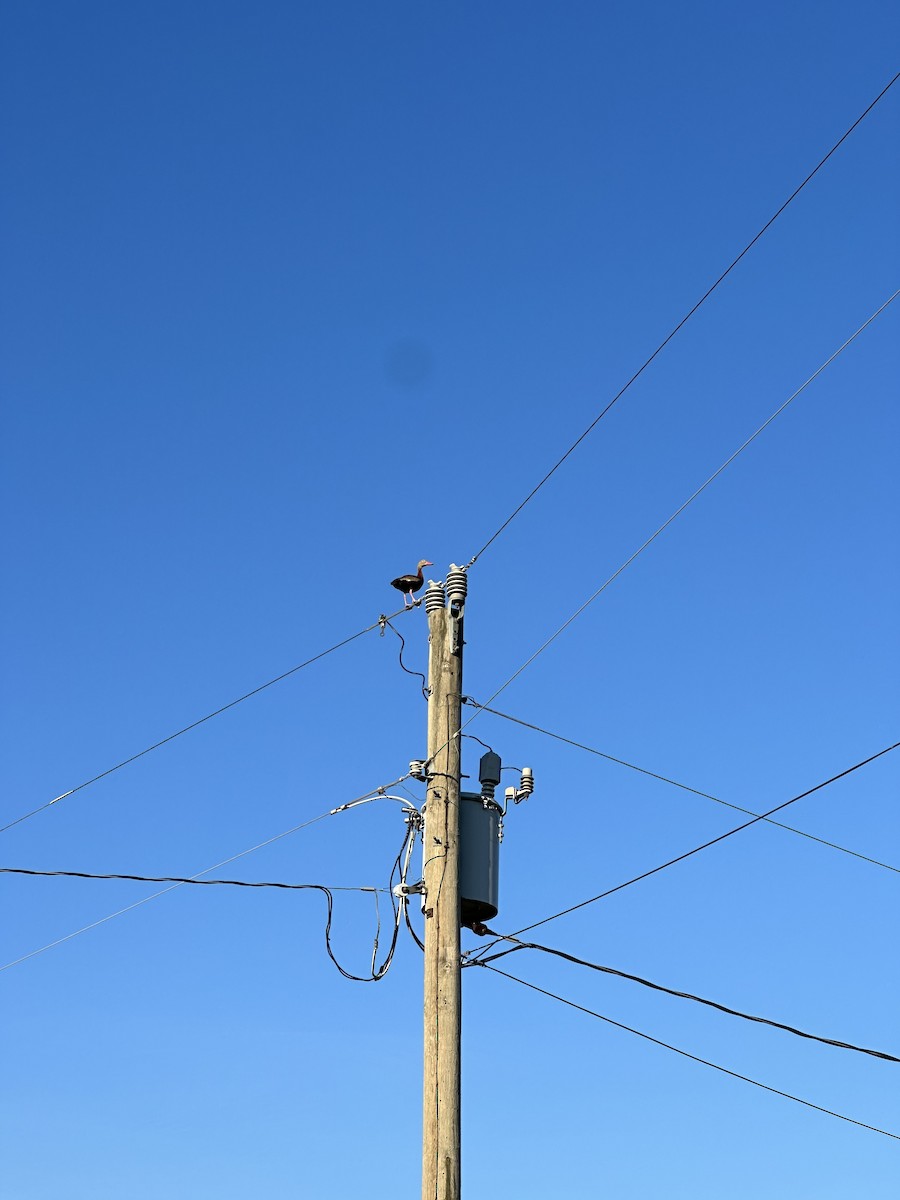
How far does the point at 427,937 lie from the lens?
951 centimetres

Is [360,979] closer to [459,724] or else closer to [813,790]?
[459,724]

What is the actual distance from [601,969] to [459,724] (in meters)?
1.96

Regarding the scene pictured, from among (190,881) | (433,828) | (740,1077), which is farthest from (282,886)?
(740,1077)

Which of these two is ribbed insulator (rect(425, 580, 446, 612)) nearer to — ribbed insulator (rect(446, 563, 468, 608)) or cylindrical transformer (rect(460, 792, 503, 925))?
ribbed insulator (rect(446, 563, 468, 608))

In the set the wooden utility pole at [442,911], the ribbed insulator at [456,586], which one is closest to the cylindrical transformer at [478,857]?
the wooden utility pole at [442,911]

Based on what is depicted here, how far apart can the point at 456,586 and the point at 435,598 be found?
0.17 m

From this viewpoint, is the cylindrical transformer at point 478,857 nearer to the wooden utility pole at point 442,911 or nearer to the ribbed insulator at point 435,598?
the wooden utility pole at point 442,911

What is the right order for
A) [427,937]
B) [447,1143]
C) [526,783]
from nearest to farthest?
[447,1143], [427,937], [526,783]

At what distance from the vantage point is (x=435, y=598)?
1061 cm

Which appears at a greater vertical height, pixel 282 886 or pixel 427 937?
pixel 282 886

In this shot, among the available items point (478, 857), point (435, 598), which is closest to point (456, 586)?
point (435, 598)

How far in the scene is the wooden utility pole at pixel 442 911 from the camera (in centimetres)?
874

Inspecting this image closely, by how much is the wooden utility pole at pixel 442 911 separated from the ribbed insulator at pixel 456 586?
15mm

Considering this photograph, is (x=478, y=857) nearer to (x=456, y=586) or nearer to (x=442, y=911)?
(x=442, y=911)
